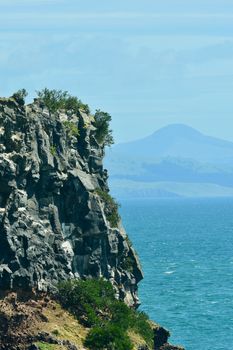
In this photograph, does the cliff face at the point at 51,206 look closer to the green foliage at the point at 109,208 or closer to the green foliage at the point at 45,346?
the green foliage at the point at 109,208

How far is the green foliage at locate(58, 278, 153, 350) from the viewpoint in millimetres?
90750

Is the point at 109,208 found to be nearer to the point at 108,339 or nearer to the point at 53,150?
the point at 53,150

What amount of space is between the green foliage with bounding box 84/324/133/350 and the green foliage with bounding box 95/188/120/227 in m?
14.0

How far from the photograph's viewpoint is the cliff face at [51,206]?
8994 cm

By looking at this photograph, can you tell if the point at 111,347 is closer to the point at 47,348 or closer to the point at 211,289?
the point at 47,348

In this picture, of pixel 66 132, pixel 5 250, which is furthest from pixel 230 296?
pixel 5 250

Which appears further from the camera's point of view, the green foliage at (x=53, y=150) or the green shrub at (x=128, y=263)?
the green shrub at (x=128, y=263)

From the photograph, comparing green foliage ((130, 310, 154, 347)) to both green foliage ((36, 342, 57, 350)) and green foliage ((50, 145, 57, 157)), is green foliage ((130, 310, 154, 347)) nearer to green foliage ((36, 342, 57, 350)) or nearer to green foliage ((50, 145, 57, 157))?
green foliage ((36, 342, 57, 350))

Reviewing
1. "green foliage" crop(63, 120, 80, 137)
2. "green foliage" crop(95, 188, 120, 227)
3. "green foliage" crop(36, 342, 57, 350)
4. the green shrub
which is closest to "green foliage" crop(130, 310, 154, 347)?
the green shrub

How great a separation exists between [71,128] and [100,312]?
54.7 feet

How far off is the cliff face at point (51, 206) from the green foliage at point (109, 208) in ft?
0.44

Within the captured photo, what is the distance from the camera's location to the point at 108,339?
298ft

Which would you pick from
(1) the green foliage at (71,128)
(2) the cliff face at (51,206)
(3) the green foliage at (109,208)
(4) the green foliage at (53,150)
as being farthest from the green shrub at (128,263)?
(4) the green foliage at (53,150)

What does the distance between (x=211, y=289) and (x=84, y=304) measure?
8626 cm
